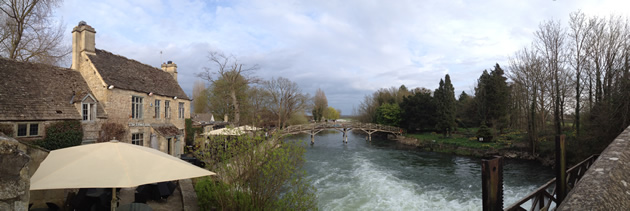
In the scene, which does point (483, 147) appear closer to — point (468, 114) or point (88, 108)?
point (468, 114)

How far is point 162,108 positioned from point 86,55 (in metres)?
4.57

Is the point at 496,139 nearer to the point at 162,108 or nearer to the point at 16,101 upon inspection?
the point at 162,108

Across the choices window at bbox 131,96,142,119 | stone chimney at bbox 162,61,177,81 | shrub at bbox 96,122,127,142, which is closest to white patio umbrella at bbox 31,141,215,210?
shrub at bbox 96,122,127,142

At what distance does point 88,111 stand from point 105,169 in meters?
11.2

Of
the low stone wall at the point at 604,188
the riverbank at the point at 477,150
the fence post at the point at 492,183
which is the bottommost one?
the riverbank at the point at 477,150

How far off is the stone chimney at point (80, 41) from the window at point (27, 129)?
4.60 m

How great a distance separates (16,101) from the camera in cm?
1050

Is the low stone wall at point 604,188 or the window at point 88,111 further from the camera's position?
the window at point 88,111

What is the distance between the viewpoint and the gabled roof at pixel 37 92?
10336 millimetres

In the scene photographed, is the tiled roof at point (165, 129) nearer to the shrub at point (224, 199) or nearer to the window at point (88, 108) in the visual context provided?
the window at point (88, 108)

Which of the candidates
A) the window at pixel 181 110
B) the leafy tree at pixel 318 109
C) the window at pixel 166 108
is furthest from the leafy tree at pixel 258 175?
the leafy tree at pixel 318 109

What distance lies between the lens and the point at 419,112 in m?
40.6

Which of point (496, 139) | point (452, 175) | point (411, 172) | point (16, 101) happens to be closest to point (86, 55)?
point (16, 101)

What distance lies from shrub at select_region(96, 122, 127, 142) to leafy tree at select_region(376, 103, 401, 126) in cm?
3856
